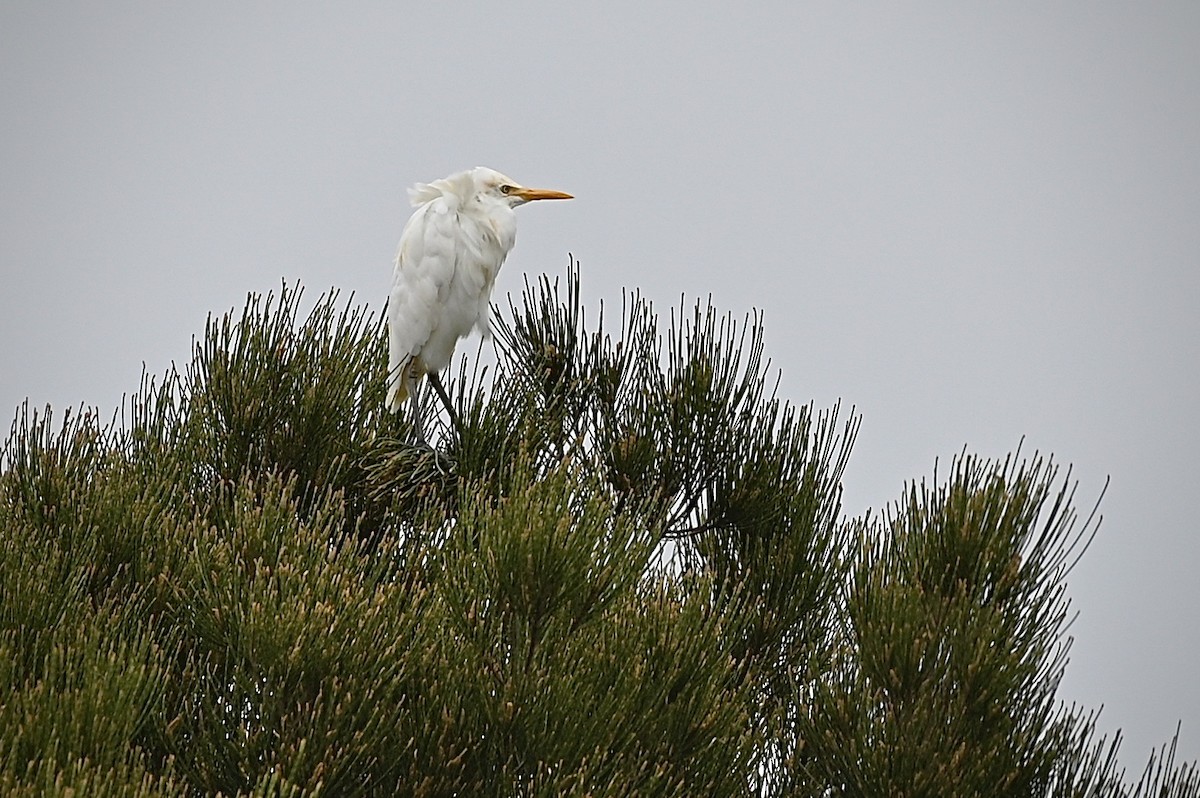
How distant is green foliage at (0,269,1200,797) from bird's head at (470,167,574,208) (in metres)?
0.93

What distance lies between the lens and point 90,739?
262cm

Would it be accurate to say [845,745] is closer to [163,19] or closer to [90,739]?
[90,739]

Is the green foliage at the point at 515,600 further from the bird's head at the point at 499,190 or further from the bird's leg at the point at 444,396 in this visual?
the bird's head at the point at 499,190

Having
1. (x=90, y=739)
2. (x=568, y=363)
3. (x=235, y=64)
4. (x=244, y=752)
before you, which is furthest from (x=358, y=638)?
(x=235, y=64)

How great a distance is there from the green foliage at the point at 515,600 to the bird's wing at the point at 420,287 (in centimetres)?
50

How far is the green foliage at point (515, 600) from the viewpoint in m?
3.00

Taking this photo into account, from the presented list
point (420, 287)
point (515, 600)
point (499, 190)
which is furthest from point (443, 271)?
point (515, 600)

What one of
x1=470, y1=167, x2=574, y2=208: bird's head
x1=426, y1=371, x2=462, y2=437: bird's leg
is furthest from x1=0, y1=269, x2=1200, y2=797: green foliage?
x1=470, y1=167, x2=574, y2=208: bird's head

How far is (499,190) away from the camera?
5.23 meters

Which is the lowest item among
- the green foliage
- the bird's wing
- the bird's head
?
the green foliage

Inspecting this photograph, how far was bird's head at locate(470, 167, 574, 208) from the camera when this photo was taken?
519 cm

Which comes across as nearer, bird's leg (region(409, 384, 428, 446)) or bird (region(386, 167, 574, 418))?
bird's leg (region(409, 384, 428, 446))

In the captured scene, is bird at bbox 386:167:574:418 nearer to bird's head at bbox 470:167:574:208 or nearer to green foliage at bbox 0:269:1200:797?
bird's head at bbox 470:167:574:208

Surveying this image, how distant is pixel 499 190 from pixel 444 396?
1.01 metres
